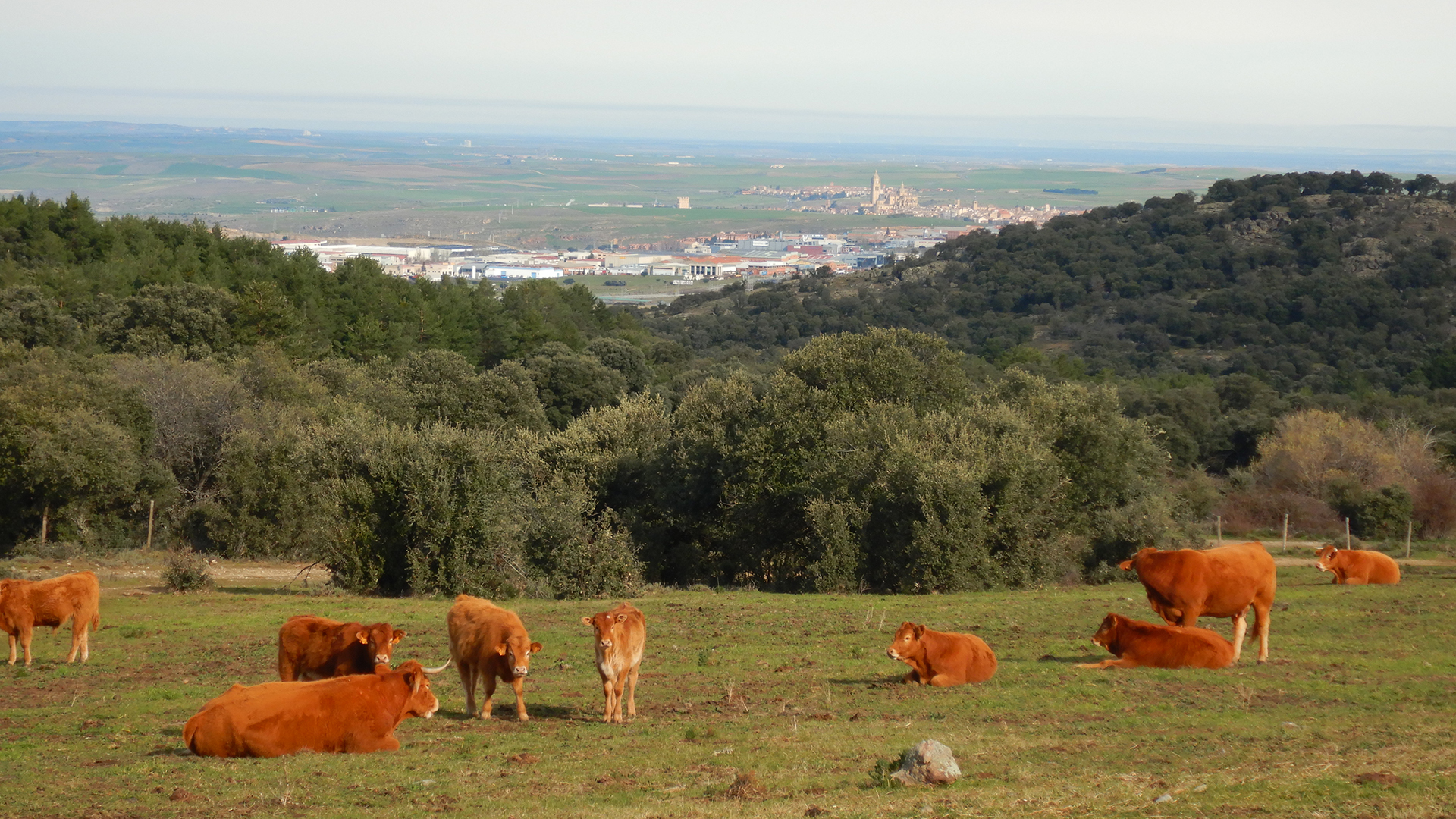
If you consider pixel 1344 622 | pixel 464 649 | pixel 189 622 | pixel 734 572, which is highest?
pixel 464 649

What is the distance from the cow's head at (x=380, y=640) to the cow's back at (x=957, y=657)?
605 centimetres

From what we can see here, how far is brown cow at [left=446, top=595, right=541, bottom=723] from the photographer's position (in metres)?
11.4

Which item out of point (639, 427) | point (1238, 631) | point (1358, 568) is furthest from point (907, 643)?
point (639, 427)

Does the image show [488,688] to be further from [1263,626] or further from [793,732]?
[1263,626]

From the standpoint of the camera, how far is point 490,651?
11.6 m

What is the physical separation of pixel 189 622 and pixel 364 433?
849cm

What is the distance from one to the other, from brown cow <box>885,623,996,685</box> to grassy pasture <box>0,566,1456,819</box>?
0.90 feet

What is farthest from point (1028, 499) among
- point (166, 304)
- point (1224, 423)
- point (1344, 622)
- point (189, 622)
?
point (166, 304)

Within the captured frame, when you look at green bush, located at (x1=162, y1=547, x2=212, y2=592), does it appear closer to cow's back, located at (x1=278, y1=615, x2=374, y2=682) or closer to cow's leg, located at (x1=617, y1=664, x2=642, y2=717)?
cow's back, located at (x1=278, y1=615, x2=374, y2=682)

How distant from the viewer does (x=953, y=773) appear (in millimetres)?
8898

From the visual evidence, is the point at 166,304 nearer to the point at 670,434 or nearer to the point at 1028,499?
the point at 670,434

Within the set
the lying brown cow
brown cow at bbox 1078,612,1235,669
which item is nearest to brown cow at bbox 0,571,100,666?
the lying brown cow

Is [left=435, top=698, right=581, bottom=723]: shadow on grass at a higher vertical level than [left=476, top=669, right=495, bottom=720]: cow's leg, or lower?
lower

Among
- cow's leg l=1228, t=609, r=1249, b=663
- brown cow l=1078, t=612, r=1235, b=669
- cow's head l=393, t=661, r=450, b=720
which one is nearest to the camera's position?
cow's head l=393, t=661, r=450, b=720
